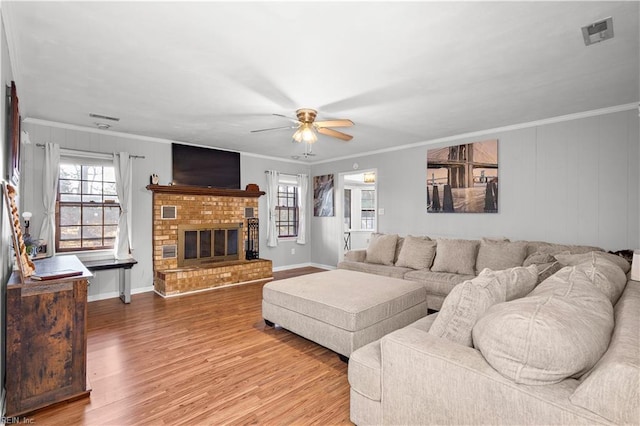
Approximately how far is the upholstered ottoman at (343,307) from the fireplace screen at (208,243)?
266 centimetres

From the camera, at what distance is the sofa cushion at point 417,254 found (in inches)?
176

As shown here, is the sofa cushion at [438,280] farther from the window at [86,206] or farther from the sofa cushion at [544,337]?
the window at [86,206]

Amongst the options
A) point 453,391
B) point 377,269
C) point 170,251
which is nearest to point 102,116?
point 170,251

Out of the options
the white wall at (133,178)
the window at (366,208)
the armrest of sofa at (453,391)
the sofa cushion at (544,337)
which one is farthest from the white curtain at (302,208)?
the sofa cushion at (544,337)

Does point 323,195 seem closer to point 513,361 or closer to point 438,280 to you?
point 438,280

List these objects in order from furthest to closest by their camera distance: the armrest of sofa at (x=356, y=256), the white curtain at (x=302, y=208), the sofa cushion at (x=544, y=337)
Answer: the white curtain at (x=302, y=208), the armrest of sofa at (x=356, y=256), the sofa cushion at (x=544, y=337)

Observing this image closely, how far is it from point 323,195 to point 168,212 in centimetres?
332

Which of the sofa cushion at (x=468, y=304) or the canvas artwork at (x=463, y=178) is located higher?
the canvas artwork at (x=463, y=178)

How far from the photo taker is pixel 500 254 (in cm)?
389

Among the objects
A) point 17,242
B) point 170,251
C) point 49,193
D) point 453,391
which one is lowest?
point 453,391

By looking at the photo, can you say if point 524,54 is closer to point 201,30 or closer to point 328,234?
point 201,30

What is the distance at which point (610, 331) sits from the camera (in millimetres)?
1288

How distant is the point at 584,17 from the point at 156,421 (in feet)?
12.0

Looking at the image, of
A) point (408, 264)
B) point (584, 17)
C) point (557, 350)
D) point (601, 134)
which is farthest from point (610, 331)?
point (601, 134)
